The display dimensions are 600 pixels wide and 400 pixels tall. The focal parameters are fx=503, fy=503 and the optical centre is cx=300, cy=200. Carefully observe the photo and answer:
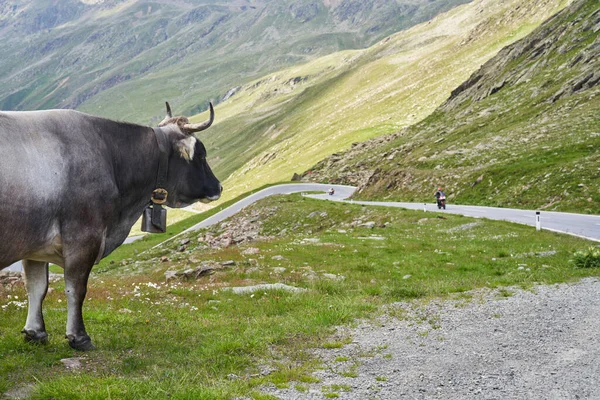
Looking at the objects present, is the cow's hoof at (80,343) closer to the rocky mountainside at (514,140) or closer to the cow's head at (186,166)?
the cow's head at (186,166)

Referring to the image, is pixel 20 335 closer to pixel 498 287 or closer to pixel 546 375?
pixel 546 375

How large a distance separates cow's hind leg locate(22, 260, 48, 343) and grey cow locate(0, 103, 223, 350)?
0.06 feet

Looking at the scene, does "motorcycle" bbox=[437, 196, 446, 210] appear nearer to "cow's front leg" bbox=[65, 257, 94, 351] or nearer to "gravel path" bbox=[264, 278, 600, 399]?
"gravel path" bbox=[264, 278, 600, 399]

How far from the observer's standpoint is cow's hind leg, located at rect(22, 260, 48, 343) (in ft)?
32.3

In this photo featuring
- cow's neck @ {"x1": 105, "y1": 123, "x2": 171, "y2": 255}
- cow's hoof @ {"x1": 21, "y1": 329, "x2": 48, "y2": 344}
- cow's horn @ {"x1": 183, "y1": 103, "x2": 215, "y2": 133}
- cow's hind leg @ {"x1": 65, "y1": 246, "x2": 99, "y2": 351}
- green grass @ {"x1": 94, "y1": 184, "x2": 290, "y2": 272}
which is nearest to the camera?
cow's hind leg @ {"x1": 65, "y1": 246, "x2": 99, "y2": 351}

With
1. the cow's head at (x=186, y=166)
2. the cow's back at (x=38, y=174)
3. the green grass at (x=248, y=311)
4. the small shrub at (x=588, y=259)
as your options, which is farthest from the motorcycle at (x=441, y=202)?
the cow's back at (x=38, y=174)

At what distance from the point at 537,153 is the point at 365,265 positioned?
4040cm

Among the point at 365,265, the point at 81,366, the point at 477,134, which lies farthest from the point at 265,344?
the point at 477,134

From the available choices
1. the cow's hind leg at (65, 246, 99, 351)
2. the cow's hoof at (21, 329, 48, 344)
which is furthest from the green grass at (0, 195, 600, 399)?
the cow's hind leg at (65, 246, 99, 351)

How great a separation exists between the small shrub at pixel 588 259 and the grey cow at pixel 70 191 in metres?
15.9

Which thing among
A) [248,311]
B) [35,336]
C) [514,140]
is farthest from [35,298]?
[514,140]

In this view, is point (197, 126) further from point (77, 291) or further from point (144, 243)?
point (144, 243)

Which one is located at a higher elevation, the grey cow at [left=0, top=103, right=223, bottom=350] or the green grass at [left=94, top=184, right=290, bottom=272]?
the grey cow at [left=0, top=103, right=223, bottom=350]

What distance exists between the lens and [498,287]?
1678 cm
